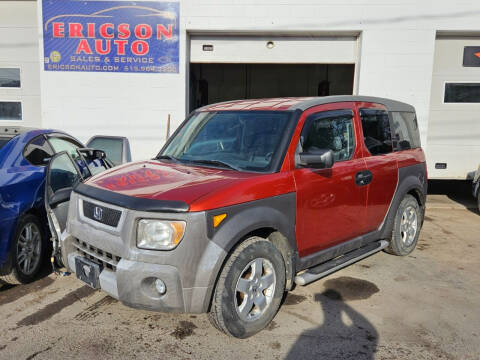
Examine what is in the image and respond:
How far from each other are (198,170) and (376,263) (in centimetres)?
270

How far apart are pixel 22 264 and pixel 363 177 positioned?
3524 mm

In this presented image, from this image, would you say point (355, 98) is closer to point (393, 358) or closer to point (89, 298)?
point (393, 358)

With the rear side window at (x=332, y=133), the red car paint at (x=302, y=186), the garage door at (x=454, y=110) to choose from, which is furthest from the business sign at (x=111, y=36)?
the garage door at (x=454, y=110)

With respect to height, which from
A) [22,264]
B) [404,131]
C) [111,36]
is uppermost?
[111,36]

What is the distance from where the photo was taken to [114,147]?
23.0 ft

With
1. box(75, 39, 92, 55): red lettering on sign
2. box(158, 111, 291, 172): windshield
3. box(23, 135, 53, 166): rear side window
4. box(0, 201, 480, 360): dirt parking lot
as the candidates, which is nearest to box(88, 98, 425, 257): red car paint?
box(158, 111, 291, 172): windshield

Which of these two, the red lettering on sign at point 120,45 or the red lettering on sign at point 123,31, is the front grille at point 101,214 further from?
the red lettering on sign at point 123,31

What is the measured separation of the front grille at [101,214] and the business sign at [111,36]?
240 inches

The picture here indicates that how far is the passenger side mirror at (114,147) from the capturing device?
6848 mm

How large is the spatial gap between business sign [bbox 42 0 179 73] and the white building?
43 millimetres

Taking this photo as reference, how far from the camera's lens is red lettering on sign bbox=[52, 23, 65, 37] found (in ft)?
27.9

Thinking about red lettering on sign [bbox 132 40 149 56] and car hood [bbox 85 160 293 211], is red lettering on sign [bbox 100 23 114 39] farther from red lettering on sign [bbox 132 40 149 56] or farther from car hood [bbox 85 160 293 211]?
car hood [bbox 85 160 293 211]

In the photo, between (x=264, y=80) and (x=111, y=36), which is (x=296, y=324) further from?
(x=264, y=80)

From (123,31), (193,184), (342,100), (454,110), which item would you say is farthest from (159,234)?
(454,110)
